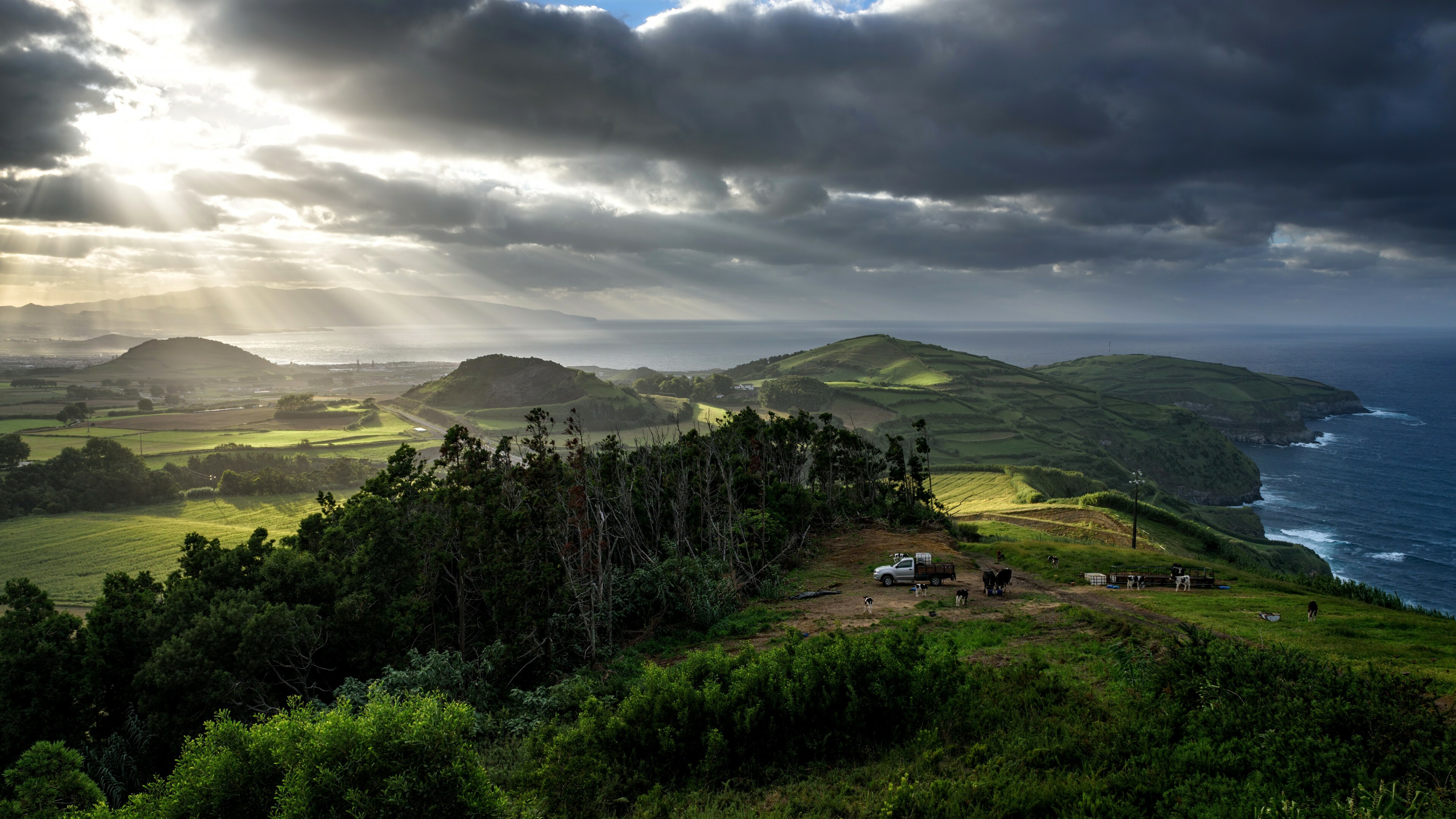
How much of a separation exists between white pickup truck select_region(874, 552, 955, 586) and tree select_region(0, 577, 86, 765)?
23.7m

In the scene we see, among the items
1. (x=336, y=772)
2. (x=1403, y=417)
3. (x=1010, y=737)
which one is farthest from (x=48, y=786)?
(x=1403, y=417)

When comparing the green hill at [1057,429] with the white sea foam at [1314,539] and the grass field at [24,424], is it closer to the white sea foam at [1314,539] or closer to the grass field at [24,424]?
the white sea foam at [1314,539]

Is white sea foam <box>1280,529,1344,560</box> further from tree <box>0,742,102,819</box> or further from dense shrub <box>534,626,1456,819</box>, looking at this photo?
tree <box>0,742,102,819</box>

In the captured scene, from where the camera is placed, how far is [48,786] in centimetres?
898

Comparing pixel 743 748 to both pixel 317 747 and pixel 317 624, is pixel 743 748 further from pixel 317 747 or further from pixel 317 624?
pixel 317 624

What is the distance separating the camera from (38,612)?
15781 mm

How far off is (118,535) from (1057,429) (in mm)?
163800

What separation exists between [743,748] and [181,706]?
13852mm

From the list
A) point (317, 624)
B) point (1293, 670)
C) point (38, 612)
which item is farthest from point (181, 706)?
point (1293, 670)

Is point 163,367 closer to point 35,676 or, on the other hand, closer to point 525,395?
point 525,395

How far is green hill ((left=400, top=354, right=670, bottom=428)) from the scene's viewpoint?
144 m

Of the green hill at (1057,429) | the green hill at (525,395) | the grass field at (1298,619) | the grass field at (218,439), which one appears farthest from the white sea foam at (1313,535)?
the grass field at (218,439)

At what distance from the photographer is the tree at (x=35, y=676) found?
560 inches

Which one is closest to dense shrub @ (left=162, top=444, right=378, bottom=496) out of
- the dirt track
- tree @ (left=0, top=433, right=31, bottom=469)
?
tree @ (left=0, top=433, right=31, bottom=469)
